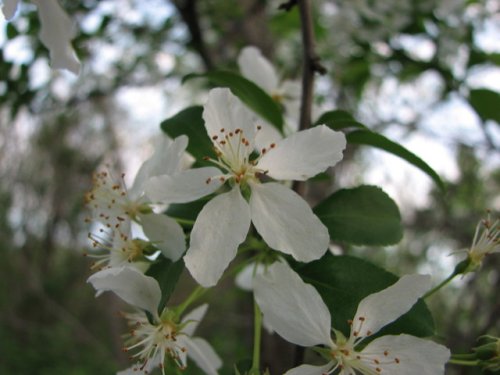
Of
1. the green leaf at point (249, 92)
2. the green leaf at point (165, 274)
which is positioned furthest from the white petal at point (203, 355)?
the green leaf at point (249, 92)

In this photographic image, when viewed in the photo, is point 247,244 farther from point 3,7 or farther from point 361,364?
point 3,7

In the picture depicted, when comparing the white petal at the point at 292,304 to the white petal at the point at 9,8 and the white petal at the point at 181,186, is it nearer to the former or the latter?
the white petal at the point at 181,186

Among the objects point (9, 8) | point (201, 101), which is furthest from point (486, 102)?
point (201, 101)

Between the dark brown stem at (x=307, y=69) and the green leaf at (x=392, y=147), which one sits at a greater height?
the dark brown stem at (x=307, y=69)

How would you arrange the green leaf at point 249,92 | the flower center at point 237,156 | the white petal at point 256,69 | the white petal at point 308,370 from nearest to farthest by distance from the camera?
the white petal at point 308,370 → the flower center at point 237,156 → the green leaf at point 249,92 → the white petal at point 256,69

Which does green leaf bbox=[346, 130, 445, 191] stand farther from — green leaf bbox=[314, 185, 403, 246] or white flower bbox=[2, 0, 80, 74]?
white flower bbox=[2, 0, 80, 74]
